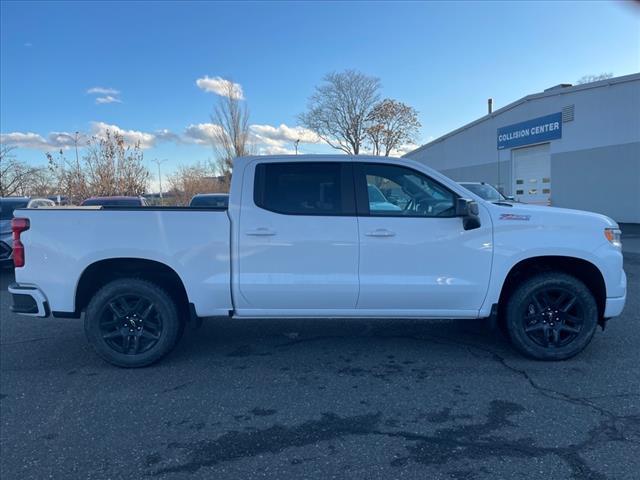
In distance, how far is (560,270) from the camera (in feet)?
14.6

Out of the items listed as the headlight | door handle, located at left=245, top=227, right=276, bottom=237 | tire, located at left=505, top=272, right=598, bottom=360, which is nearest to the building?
the headlight

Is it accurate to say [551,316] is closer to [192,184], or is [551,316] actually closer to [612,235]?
[612,235]

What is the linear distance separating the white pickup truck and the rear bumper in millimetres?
10

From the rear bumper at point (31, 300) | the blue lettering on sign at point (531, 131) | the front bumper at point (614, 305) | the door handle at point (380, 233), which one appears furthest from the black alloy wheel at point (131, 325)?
the blue lettering on sign at point (531, 131)

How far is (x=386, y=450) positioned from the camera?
2965 mm

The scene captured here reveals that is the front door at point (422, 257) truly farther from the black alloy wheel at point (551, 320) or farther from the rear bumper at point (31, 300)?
the rear bumper at point (31, 300)

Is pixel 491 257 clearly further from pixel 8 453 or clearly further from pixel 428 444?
pixel 8 453

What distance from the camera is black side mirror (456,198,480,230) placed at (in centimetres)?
403

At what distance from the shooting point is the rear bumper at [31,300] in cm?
430

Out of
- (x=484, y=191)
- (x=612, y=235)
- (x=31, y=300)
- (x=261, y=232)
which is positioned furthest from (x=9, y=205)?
(x=484, y=191)

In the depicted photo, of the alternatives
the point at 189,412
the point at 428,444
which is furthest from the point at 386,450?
the point at 189,412

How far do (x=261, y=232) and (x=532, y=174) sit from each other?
20.2 metres

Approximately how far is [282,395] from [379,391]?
0.80 metres

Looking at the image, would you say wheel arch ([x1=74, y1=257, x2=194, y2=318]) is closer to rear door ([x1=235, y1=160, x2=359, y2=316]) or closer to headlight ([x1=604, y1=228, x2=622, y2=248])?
rear door ([x1=235, y1=160, x2=359, y2=316])
